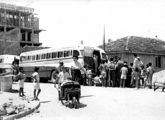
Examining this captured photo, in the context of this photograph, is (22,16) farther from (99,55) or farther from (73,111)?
(73,111)

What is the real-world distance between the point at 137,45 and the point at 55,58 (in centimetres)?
1384

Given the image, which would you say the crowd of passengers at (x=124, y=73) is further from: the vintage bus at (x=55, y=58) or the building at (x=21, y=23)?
the building at (x=21, y=23)

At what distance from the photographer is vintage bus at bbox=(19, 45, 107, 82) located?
72.5ft

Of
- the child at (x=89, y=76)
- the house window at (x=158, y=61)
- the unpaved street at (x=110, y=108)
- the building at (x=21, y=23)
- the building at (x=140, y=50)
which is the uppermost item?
the building at (x=21, y=23)

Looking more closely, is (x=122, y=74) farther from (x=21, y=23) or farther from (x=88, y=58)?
(x=21, y=23)

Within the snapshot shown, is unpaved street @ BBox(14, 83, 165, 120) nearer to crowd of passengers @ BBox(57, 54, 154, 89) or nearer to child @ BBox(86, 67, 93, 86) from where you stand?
crowd of passengers @ BBox(57, 54, 154, 89)

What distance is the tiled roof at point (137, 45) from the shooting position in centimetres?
3481

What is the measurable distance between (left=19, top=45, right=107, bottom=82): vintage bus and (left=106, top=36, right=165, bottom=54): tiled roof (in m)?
10.3

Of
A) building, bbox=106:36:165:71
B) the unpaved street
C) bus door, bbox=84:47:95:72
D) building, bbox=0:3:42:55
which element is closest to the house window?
building, bbox=106:36:165:71

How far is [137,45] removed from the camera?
35938mm

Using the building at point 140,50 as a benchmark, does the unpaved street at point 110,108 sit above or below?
below

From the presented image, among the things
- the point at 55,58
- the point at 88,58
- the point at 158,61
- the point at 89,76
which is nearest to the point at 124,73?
the point at 89,76

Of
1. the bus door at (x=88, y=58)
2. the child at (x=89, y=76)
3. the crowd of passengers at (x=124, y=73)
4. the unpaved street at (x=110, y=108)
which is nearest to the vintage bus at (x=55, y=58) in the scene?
the bus door at (x=88, y=58)

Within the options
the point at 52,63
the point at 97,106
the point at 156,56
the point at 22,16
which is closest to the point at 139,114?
the point at 97,106
